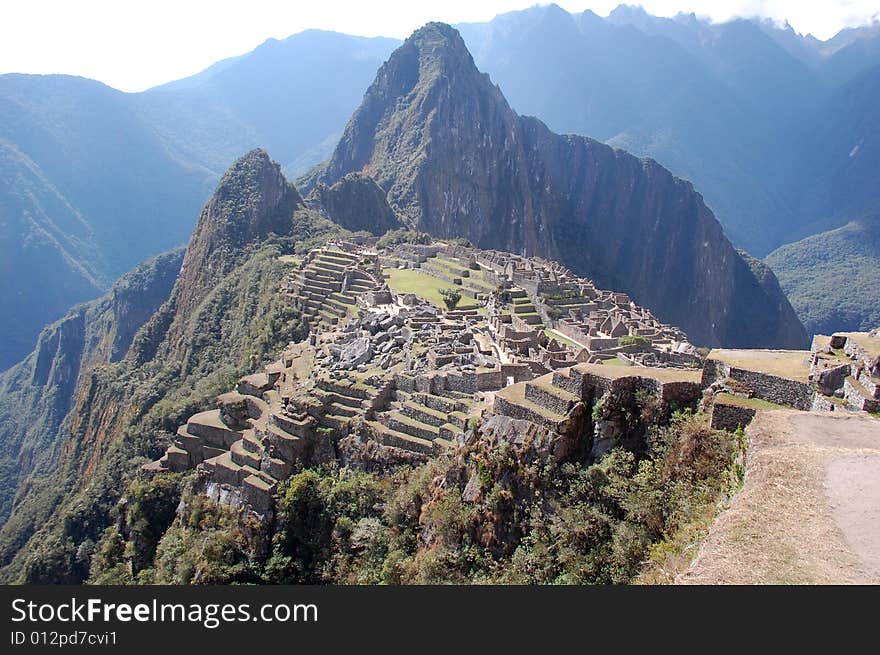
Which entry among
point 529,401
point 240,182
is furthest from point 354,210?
point 529,401

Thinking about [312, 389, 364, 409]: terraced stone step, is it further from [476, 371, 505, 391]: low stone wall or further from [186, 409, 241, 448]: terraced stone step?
[186, 409, 241, 448]: terraced stone step

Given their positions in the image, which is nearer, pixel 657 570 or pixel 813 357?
pixel 657 570

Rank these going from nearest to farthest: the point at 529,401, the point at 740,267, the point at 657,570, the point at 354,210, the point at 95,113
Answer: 1. the point at 657,570
2. the point at 529,401
3. the point at 354,210
4. the point at 740,267
5. the point at 95,113

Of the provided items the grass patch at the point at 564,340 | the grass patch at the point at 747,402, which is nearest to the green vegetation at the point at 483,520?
the grass patch at the point at 747,402

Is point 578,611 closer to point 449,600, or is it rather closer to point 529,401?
point 449,600

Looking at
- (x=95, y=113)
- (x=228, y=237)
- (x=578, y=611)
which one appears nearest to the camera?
(x=578, y=611)

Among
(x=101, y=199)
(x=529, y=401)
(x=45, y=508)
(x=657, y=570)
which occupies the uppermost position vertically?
(x=101, y=199)

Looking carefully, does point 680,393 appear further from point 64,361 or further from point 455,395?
point 64,361
